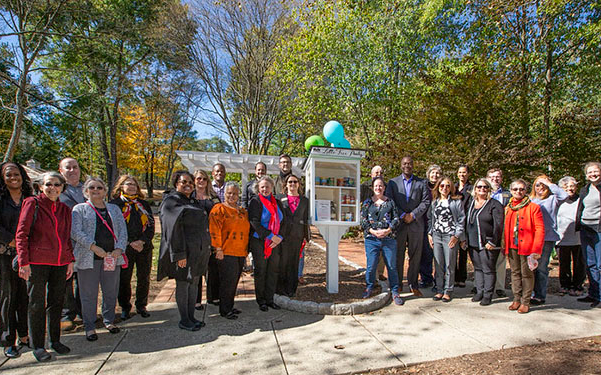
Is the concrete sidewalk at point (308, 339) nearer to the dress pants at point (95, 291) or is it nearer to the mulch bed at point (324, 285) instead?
the dress pants at point (95, 291)

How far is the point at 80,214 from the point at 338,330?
9.97ft

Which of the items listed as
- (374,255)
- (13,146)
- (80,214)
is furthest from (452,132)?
(13,146)

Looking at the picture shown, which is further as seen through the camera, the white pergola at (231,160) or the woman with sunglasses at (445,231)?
the white pergola at (231,160)

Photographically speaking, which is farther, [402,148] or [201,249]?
[402,148]

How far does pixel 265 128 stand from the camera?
56.6 ft

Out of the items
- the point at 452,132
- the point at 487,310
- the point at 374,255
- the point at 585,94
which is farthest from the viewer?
the point at 585,94

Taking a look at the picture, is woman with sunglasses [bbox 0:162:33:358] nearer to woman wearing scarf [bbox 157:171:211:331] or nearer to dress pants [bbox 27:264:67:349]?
dress pants [bbox 27:264:67:349]

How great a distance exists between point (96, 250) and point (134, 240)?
0.61 metres

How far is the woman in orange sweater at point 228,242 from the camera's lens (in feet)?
13.1

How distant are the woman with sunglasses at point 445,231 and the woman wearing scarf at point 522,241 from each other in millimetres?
606

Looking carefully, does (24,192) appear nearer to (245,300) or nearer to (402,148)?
(245,300)

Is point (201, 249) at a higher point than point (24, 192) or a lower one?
lower

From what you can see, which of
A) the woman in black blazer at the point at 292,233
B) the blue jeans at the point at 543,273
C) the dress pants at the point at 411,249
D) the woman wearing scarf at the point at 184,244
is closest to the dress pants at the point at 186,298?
the woman wearing scarf at the point at 184,244

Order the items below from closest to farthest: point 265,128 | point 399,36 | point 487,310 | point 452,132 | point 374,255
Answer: point 487,310
point 374,255
point 452,132
point 399,36
point 265,128
